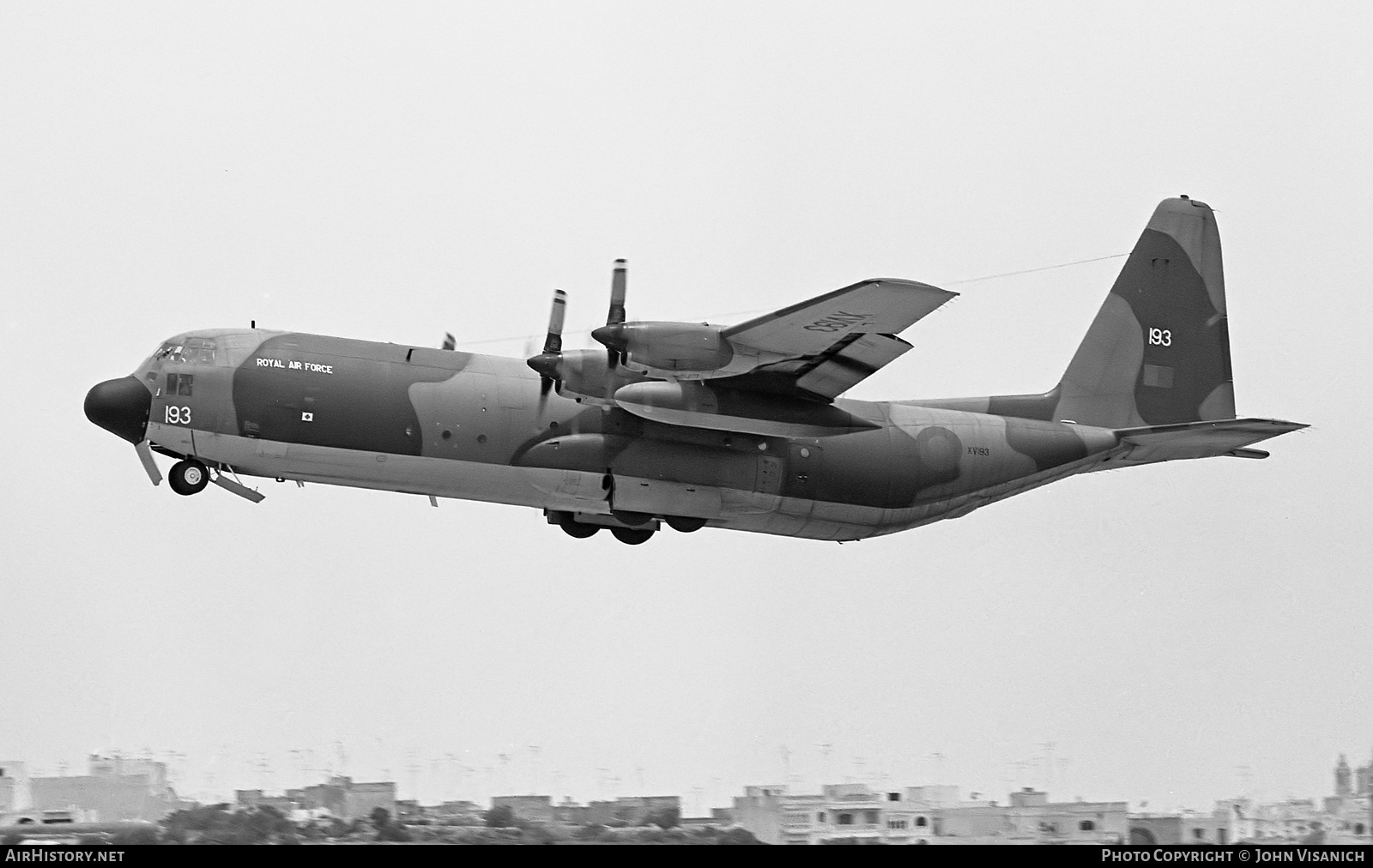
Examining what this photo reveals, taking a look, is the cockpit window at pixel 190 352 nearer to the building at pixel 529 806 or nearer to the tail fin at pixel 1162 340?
the building at pixel 529 806

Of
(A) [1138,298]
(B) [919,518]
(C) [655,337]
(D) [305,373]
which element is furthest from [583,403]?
(A) [1138,298]

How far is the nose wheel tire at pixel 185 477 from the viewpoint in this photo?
1833 cm

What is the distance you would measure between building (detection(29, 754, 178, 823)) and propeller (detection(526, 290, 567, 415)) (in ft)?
20.3

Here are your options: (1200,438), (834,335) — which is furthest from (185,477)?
(1200,438)

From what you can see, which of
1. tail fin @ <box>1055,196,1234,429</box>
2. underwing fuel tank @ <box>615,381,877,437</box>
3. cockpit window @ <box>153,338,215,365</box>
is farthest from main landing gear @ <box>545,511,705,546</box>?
tail fin @ <box>1055,196,1234,429</box>

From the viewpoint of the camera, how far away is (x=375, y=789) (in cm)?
1886

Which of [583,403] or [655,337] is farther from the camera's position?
[583,403]

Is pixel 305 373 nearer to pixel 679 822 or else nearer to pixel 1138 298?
pixel 679 822

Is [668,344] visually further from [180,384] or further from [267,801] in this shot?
[267,801]

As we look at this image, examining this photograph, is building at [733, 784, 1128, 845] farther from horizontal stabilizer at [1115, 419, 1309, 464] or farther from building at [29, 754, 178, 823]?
building at [29, 754, 178, 823]

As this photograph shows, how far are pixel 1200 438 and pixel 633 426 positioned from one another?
756 centimetres

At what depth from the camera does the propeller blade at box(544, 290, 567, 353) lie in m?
18.5

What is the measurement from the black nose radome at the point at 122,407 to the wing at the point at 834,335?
6.66 meters

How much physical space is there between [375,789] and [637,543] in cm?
460
